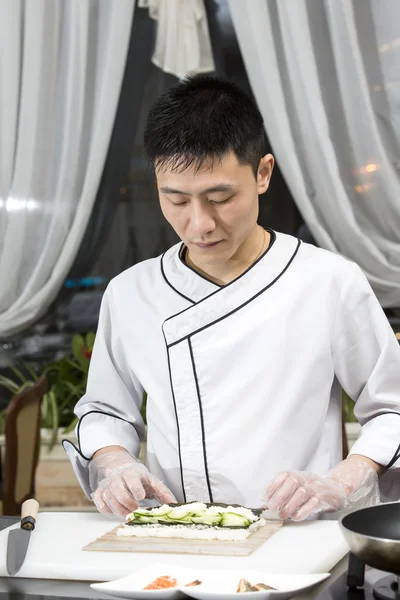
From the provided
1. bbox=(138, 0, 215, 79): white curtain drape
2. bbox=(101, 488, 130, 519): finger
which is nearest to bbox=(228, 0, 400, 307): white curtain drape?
bbox=(138, 0, 215, 79): white curtain drape

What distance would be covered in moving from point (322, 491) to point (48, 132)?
2.95 metres

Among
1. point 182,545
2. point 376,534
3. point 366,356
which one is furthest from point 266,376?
point 376,534

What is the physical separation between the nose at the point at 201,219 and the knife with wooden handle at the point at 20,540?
0.54 meters

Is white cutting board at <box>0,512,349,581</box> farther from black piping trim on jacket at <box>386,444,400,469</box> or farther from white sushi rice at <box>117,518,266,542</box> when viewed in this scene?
black piping trim on jacket at <box>386,444,400,469</box>

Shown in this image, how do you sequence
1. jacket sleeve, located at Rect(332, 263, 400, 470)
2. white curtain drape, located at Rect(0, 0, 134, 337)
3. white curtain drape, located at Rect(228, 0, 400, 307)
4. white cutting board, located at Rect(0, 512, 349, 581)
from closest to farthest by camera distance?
white cutting board, located at Rect(0, 512, 349, 581) → jacket sleeve, located at Rect(332, 263, 400, 470) → white curtain drape, located at Rect(228, 0, 400, 307) → white curtain drape, located at Rect(0, 0, 134, 337)

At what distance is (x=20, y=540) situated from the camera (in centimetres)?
130

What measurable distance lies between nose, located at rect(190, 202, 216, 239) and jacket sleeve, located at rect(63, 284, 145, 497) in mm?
357

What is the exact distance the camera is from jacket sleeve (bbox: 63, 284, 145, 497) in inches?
66.4

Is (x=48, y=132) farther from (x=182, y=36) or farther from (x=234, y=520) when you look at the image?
(x=234, y=520)

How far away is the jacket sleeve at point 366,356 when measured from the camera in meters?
1.57

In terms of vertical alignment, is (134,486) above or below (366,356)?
below

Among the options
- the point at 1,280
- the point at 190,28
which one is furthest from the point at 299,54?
the point at 1,280

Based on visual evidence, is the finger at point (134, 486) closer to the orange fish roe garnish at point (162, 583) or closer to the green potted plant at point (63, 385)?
the orange fish roe garnish at point (162, 583)

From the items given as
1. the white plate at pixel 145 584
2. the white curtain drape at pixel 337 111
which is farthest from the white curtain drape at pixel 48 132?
the white plate at pixel 145 584
